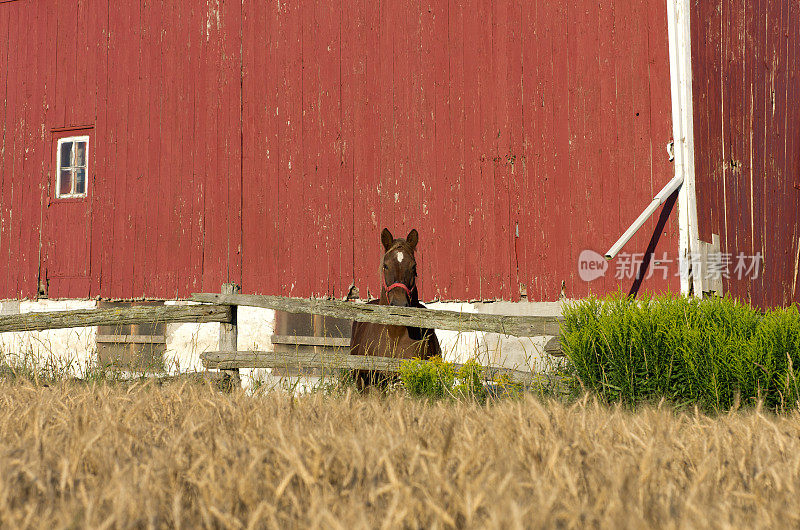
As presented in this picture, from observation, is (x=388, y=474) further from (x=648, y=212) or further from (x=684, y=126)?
(x=684, y=126)

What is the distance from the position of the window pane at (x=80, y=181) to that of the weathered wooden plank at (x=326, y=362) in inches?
260

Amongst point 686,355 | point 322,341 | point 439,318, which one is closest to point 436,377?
point 439,318

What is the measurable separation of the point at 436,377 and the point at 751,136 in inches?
306

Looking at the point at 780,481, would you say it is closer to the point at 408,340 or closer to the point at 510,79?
the point at 408,340

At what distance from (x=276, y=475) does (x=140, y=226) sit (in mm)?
10062

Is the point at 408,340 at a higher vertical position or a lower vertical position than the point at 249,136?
lower

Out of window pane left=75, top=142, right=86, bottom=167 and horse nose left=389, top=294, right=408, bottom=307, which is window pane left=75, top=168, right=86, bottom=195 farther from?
horse nose left=389, top=294, right=408, bottom=307

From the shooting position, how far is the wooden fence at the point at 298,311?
6195 millimetres

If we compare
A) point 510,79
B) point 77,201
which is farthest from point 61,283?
point 510,79

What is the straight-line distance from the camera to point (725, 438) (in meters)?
3.13

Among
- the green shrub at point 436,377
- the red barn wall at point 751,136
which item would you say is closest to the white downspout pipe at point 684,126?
the red barn wall at point 751,136

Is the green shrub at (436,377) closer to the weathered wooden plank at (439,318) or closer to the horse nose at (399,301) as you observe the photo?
the weathered wooden plank at (439,318)

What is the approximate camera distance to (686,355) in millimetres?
5402

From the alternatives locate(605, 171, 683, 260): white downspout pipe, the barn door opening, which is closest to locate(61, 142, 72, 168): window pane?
the barn door opening
